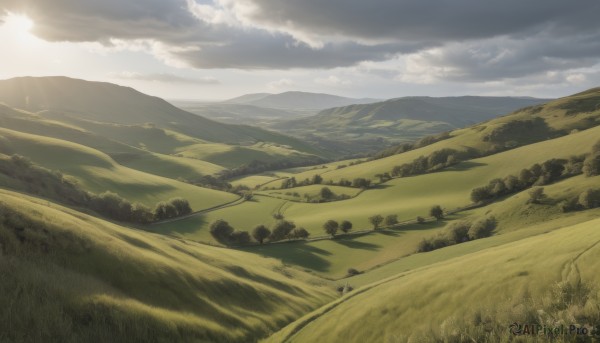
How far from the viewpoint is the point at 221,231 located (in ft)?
407

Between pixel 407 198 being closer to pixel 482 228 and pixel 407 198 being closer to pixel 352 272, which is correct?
pixel 482 228

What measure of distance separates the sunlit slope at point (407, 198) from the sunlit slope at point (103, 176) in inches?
903

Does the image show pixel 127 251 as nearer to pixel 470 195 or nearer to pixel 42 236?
pixel 42 236

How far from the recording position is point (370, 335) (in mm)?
30016

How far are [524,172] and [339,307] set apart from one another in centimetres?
11715

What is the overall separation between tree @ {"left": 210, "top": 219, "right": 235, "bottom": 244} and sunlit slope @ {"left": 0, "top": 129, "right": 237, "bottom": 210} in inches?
1336

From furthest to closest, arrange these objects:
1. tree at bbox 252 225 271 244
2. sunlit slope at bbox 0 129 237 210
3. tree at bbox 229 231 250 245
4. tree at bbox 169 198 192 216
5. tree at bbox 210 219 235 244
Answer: sunlit slope at bbox 0 129 237 210 → tree at bbox 169 198 192 216 → tree at bbox 210 219 235 244 → tree at bbox 229 231 250 245 → tree at bbox 252 225 271 244

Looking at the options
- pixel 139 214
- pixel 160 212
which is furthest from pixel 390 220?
pixel 139 214

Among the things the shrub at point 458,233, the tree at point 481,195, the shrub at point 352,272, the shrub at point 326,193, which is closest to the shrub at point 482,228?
the shrub at point 458,233

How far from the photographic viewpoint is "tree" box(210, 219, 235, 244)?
4840 inches

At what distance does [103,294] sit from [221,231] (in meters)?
104

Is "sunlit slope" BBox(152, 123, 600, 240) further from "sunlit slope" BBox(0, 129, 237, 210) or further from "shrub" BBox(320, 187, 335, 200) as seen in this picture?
"sunlit slope" BBox(0, 129, 237, 210)

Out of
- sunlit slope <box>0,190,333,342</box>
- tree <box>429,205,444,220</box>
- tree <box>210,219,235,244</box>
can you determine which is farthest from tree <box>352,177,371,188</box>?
sunlit slope <box>0,190,333,342</box>

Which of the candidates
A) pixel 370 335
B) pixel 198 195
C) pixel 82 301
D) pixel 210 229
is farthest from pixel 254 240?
pixel 82 301
